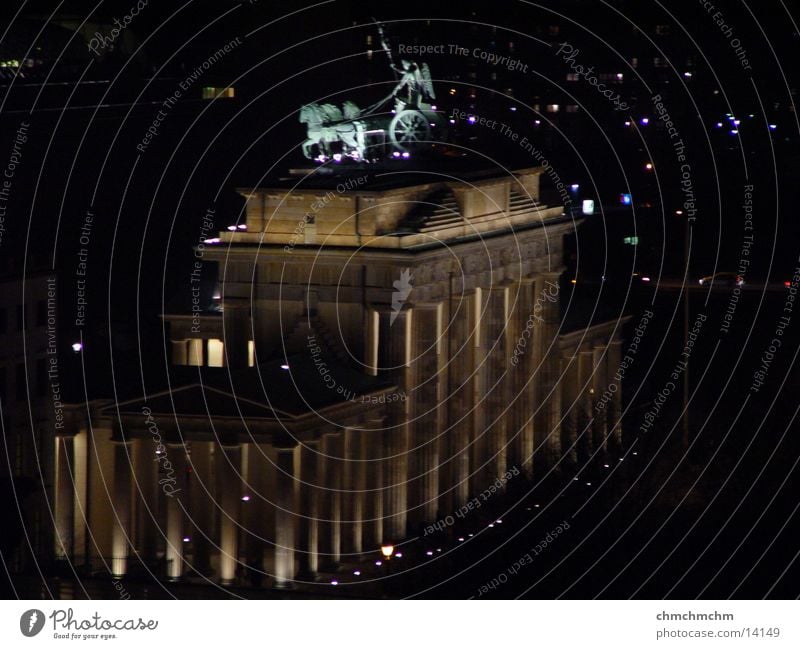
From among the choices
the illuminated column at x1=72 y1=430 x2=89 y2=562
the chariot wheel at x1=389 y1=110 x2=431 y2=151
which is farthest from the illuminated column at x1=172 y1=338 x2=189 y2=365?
the illuminated column at x1=72 y1=430 x2=89 y2=562

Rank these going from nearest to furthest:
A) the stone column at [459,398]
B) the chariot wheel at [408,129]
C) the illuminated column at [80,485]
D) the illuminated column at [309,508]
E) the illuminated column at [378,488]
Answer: the illuminated column at [309,508] → the illuminated column at [80,485] → the illuminated column at [378,488] → the stone column at [459,398] → the chariot wheel at [408,129]

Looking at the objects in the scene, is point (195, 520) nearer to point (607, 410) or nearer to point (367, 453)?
point (367, 453)

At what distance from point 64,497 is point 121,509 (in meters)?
0.90

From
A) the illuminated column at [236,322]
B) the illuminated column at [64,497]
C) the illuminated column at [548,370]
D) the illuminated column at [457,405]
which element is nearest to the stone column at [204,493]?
the illuminated column at [64,497]

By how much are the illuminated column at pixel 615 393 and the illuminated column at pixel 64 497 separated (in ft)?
24.5

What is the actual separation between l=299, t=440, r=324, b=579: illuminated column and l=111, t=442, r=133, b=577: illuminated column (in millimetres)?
1920

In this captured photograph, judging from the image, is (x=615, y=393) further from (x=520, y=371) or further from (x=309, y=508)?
(x=309, y=508)

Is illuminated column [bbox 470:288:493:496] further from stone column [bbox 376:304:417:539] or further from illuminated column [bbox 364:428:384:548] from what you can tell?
illuminated column [bbox 364:428:384:548]

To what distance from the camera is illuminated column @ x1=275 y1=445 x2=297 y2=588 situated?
26552 mm

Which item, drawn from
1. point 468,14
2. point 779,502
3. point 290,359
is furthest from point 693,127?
point 779,502

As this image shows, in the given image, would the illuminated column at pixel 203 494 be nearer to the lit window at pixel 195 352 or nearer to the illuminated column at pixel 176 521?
the illuminated column at pixel 176 521

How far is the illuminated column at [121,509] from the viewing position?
26.6m

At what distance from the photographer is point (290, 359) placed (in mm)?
34156

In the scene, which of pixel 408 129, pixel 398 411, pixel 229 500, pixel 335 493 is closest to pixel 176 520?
pixel 229 500
